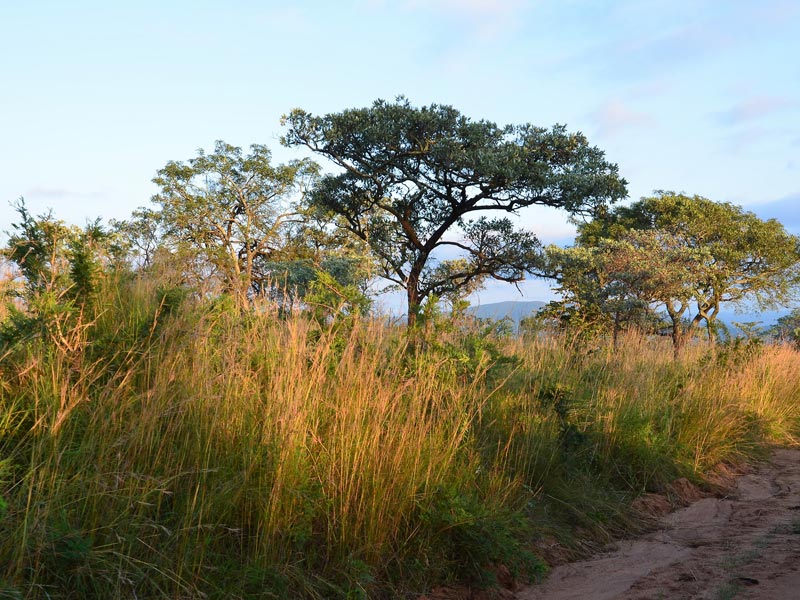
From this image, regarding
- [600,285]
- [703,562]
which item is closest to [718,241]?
[600,285]

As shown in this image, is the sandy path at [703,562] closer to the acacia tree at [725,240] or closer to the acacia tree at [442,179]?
the acacia tree at [442,179]

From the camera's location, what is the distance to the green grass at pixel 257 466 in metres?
3.16

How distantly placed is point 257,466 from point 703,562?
3.15 meters

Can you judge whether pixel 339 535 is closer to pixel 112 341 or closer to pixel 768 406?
pixel 112 341

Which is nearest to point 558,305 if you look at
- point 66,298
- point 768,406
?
point 768,406

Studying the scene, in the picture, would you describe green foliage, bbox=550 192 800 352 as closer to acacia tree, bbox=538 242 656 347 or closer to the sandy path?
acacia tree, bbox=538 242 656 347

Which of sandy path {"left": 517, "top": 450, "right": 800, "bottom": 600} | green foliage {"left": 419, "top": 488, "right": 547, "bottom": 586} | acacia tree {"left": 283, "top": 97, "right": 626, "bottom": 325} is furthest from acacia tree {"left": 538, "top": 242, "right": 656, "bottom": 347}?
green foliage {"left": 419, "top": 488, "right": 547, "bottom": 586}

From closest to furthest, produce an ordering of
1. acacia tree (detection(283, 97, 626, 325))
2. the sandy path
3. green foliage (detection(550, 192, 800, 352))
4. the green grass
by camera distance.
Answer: the green grass < the sandy path < acacia tree (detection(283, 97, 626, 325)) < green foliage (detection(550, 192, 800, 352))

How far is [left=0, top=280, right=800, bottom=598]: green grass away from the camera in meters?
3.16

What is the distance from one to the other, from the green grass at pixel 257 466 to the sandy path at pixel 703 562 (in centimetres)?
30

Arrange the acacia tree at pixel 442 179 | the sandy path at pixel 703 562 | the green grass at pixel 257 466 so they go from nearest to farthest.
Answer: the green grass at pixel 257 466, the sandy path at pixel 703 562, the acacia tree at pixel 442 179

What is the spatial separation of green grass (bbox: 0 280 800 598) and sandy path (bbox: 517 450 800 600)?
0.30m

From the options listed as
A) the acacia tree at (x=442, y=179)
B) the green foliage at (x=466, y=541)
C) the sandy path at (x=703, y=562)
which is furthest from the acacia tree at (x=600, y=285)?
the green foliage at (x=466, y=541)

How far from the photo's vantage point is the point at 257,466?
3844 millimetres
